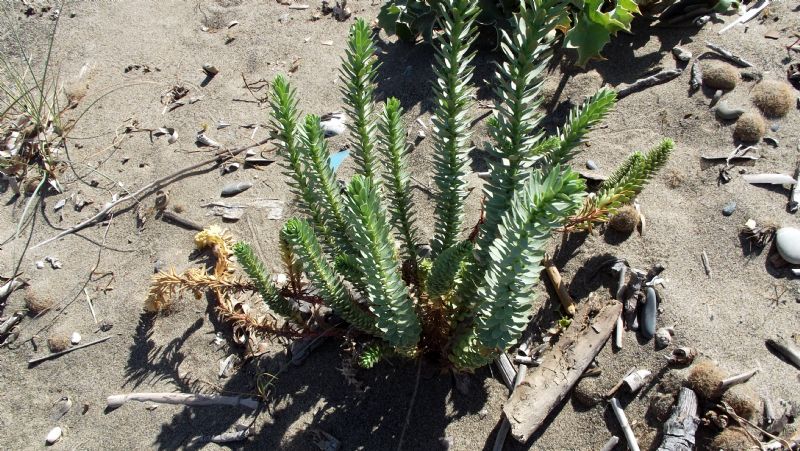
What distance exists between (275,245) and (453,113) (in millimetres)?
1570

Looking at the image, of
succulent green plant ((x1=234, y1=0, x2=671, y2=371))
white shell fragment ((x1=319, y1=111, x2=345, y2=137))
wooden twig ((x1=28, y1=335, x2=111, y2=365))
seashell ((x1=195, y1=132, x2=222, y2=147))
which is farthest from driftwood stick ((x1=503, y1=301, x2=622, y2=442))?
seashell ((x1=195, y1=132, x2=222, y2=147))

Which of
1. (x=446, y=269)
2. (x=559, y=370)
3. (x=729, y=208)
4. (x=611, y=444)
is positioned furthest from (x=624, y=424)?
(x=729, y=208)

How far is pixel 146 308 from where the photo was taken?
285 cm

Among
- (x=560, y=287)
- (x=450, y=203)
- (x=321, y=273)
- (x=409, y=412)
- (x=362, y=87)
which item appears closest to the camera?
(x=362, y=87)

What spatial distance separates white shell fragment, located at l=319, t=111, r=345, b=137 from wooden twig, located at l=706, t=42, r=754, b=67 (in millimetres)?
2327

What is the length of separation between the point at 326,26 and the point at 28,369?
9.42ft

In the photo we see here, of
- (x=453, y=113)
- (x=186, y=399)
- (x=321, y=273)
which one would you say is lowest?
(x=186, y=399)

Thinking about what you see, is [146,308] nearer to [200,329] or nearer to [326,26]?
[200,329]

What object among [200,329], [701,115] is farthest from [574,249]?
[200,329]

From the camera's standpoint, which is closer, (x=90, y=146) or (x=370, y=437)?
(x=370, y=437)

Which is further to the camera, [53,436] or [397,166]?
[53,436]

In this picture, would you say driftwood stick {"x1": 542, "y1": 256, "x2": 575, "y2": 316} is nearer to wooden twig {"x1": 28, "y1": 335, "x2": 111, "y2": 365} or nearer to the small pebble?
the small pebble

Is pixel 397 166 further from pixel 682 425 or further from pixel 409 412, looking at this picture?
pixel 682 425

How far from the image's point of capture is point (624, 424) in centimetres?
234
